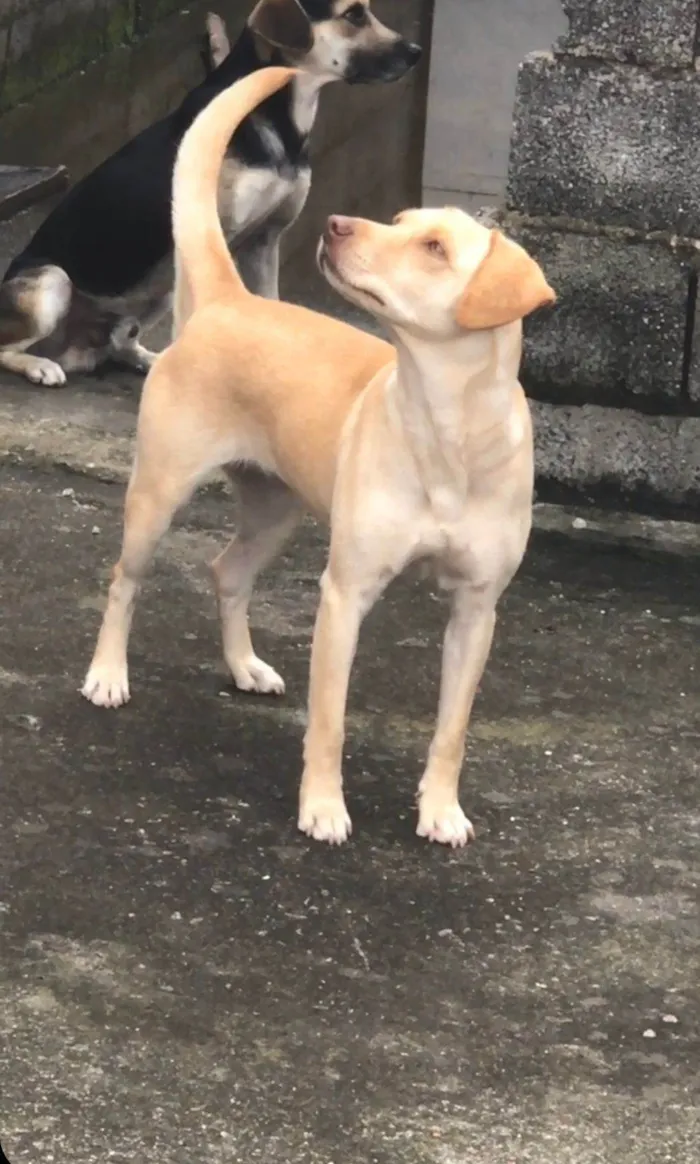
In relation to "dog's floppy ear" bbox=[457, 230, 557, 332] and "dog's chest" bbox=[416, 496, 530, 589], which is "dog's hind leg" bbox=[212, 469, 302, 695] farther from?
"dog's floppy ear" bbox=[457, 230, 557, 332]

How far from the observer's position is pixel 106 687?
13.8ft

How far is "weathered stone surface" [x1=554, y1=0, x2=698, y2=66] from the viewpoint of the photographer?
507 centimetres

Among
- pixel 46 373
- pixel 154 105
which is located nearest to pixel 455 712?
pixel 46 373

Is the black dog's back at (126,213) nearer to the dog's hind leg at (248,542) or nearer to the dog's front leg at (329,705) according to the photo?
the dog's hind leg at (248,542)

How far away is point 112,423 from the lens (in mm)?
6082

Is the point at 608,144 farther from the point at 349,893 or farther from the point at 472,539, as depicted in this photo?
the point at 349,893

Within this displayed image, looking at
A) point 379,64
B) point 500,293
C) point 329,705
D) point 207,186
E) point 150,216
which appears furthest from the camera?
point 379,64

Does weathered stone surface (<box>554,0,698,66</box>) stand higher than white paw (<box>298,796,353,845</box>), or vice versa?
weathered stone surface (<box>554,0,698,66</box>)

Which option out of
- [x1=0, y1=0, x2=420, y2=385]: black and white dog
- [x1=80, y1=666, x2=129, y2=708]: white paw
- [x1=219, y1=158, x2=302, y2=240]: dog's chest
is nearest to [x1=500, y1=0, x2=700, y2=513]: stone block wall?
[x1=219, y1=158, x2=302, y2=240]: dog's chest

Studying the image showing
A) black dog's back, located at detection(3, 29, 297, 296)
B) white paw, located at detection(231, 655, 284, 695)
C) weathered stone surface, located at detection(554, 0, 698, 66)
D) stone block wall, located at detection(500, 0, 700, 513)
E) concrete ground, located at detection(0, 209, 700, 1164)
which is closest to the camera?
concrete ground, located at detection(0, 209, 700, 1164)

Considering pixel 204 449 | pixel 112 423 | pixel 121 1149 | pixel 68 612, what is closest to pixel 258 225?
pixel 112 423

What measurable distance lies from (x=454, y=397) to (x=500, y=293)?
28cm

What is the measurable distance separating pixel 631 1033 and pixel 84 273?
411cm

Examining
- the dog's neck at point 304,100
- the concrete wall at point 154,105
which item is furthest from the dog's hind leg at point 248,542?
the concrete wall at point 154,105
